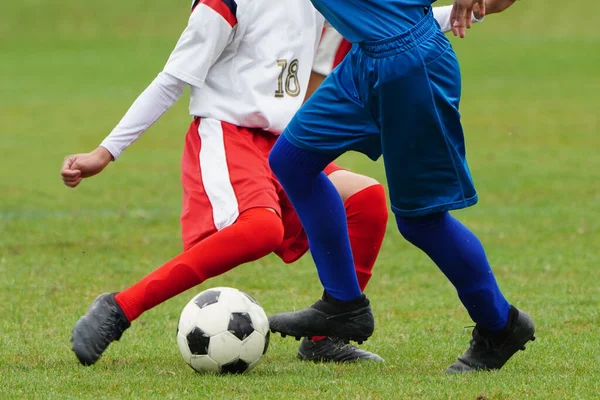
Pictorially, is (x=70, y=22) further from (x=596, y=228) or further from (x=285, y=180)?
(x=285, y=180)

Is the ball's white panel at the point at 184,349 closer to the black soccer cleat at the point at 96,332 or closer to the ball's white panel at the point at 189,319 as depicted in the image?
the ball's white panel at the point at 189,319

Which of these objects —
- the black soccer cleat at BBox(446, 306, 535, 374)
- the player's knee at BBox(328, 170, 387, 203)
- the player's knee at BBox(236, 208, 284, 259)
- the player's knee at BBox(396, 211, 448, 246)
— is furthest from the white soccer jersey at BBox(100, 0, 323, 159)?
the black soccer cleat at BBox(446, 306, 535, 374)

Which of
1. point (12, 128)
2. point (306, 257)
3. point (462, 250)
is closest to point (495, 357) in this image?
point (462, 250)

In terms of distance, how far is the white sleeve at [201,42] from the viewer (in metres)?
4.52

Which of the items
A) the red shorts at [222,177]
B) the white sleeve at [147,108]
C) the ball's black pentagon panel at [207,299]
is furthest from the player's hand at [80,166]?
the ball's black pentagon panel at [207,299]

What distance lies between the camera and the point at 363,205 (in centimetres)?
476

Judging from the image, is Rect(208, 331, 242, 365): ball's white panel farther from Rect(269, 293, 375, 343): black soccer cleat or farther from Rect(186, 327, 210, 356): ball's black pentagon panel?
Rect(269, 293, 375, 343): black soccer cleat

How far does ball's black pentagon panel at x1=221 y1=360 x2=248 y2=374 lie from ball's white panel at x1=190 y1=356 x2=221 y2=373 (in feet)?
0.09

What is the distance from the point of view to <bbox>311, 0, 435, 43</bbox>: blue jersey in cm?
386

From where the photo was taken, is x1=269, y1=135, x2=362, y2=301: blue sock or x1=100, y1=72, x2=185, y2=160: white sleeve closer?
x1=269, y1=135, x2=362, y2=301: blue sock

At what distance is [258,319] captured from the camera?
14.5 ft

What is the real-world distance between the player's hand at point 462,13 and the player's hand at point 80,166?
4.90ft

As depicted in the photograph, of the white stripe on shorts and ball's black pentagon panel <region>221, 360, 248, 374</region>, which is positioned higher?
the white stripe on shorts

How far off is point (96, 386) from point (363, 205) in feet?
4.62
